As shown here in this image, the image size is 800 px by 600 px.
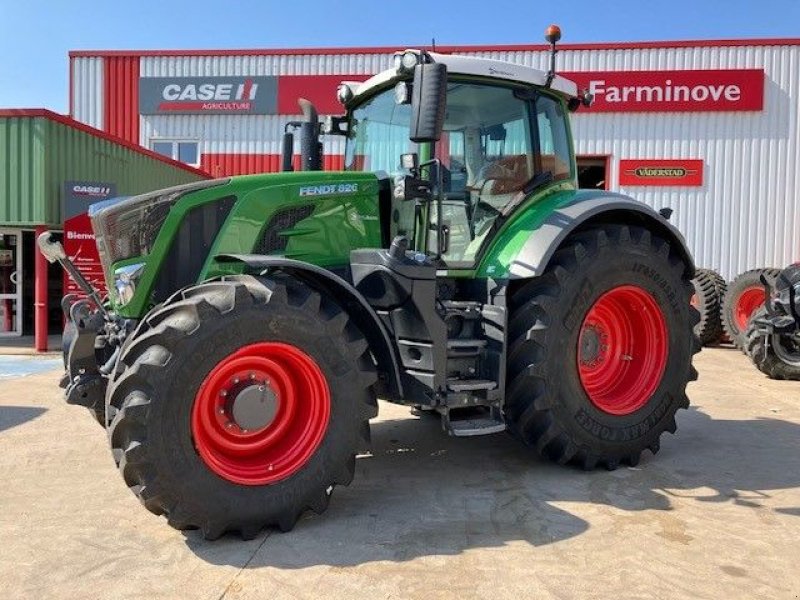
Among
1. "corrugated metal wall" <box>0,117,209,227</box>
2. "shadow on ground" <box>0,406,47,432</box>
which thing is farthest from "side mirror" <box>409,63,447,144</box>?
"corrugated metal wall" <box>0,117,209,227</box>

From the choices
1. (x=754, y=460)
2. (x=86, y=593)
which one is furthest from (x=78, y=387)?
(x=754, y=460)

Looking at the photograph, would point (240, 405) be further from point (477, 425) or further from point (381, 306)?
point (477, 425)

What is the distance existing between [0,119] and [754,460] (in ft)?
35.9

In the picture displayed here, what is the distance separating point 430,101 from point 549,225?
1.20m

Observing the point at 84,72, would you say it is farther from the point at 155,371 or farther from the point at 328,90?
the point at 155,371

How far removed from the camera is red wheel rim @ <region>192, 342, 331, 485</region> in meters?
3.43

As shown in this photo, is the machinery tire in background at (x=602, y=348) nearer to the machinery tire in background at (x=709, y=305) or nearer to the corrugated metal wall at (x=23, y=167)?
the machinery tire in background at (x=709, y=305)

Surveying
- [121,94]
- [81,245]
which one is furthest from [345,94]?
[121,94]

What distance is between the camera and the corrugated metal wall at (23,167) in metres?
10.7

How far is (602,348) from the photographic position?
5.05 metres

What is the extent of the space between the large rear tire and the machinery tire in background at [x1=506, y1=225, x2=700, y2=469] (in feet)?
13.6

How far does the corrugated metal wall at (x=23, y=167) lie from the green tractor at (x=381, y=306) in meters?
6.93

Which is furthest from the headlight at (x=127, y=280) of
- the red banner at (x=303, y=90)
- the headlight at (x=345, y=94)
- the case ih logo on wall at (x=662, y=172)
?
the case ih logo on wall at (x=662, y=172)

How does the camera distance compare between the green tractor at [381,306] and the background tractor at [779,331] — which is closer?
the green tractor at [381,306]
